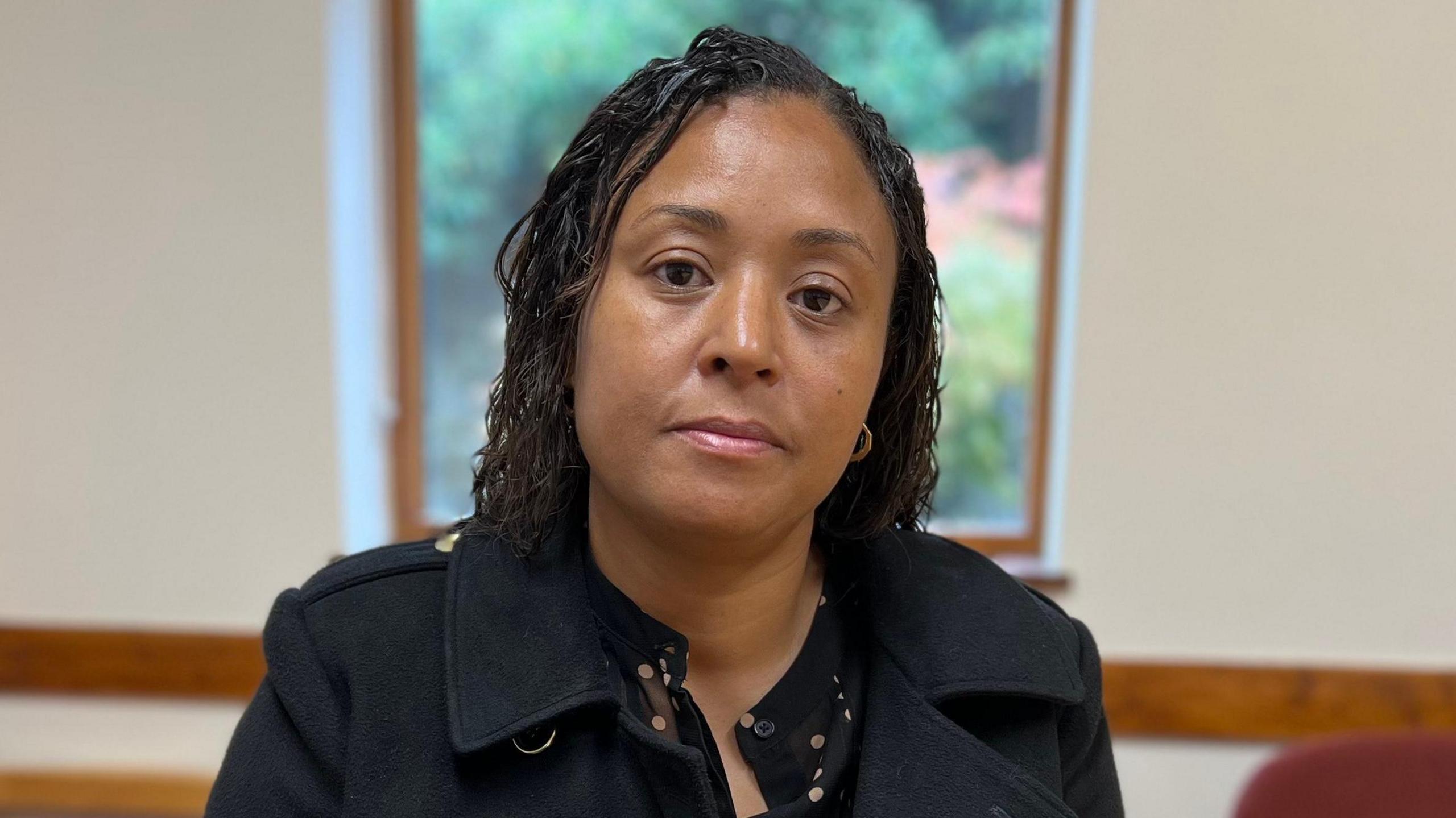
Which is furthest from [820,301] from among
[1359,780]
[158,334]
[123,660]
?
[123,660]

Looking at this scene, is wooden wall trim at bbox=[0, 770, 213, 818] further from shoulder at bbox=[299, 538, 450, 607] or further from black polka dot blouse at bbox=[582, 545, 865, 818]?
black polka dot blouse at bbox=[582, 545, 865, 818]

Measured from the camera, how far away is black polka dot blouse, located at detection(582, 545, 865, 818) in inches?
39.0

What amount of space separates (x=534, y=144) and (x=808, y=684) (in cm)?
152

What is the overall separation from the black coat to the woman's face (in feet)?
0.53

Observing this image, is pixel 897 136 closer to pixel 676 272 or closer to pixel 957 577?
pixel 957 577

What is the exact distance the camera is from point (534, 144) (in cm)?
226

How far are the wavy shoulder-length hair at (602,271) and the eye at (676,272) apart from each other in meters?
0.06

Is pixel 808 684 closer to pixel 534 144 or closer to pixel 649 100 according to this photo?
pixel 649 100

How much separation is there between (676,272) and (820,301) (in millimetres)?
132

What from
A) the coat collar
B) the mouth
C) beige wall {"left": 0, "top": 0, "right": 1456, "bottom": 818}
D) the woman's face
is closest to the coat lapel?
the coat collar

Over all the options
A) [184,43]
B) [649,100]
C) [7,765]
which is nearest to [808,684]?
[649,100]

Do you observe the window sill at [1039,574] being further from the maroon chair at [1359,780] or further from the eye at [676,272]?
the eye at [676,272]

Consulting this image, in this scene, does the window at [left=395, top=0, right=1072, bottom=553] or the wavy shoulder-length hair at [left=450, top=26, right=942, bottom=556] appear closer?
the wavy shoulder-length hair at [left=450, top=26, right=942, bottom=556]

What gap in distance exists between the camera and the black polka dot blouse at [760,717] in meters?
0.99
